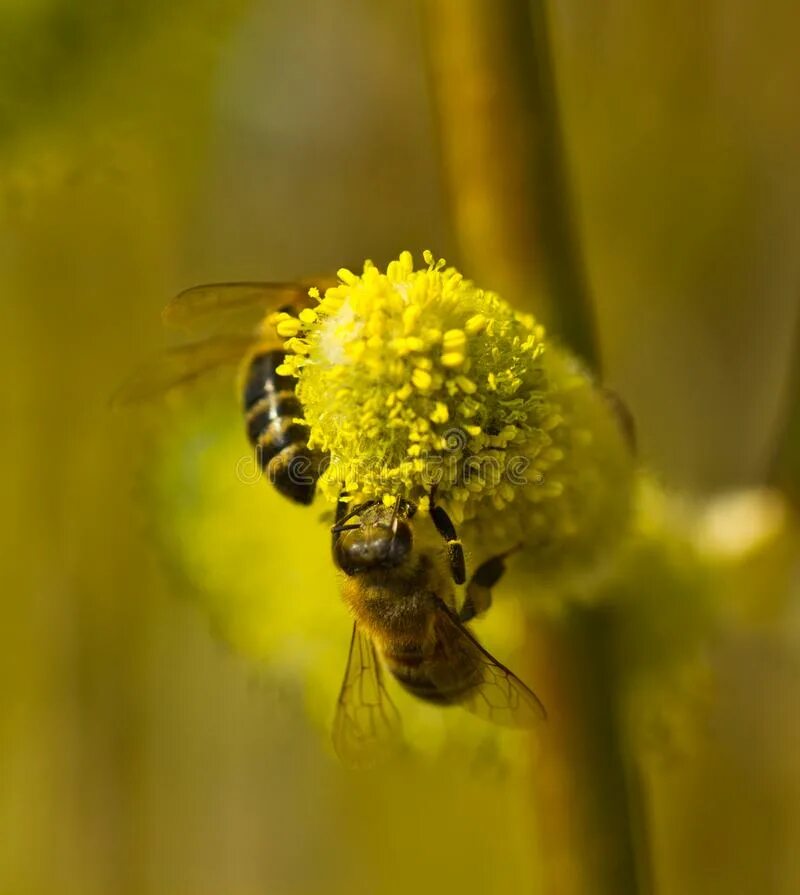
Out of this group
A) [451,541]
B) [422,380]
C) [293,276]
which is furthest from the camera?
[293,276]

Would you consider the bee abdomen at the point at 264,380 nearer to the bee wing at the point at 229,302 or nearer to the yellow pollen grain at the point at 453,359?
the bee wing at the point at 229,302

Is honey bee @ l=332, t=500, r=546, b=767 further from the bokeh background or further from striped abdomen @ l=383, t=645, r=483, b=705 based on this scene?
the bokeh background

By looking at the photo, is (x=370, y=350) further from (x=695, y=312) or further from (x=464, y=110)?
(x=695, y=312)

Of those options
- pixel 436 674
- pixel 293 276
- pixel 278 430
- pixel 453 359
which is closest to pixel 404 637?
pixel 436 674

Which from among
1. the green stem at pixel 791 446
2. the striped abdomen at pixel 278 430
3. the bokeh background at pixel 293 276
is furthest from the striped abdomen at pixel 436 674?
the bokeh background at pixel 293 276

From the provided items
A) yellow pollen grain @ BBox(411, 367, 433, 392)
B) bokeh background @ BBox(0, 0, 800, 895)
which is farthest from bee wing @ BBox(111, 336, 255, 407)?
bokeh background @ BBox(0, 0, 800, 895)

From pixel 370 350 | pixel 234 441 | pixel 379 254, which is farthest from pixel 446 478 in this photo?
pixel 379 254

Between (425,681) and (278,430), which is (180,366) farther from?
(425,681)
